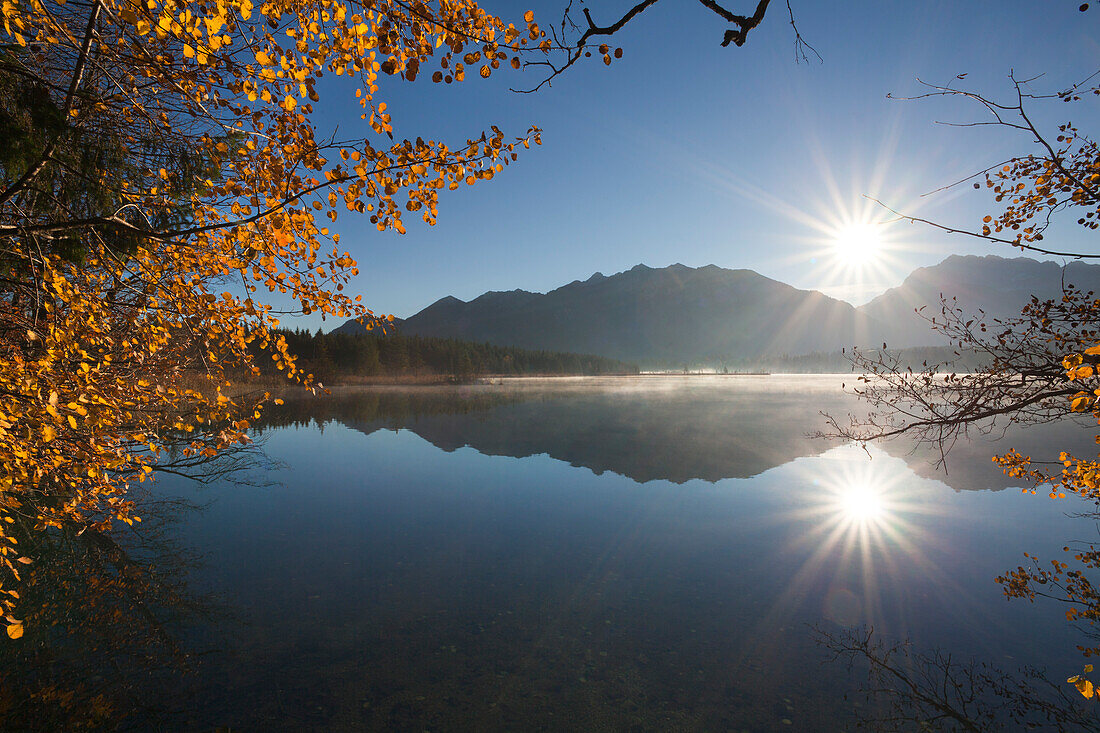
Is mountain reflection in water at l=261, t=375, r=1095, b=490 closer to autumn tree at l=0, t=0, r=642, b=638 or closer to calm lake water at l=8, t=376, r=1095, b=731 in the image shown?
calm lake water at l=8, t=376, r=1095, b=731

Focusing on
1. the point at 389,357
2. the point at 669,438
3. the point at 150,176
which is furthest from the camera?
the point at 389,357

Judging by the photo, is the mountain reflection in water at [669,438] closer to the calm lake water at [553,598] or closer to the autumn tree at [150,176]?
the calm lake water at [553,598]

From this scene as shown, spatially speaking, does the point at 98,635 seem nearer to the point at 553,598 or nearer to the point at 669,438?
the point at 553,598

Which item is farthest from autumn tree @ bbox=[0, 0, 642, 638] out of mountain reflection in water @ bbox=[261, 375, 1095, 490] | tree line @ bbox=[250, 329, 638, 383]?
tree line @ bbox=[250, 329, 638, 383]

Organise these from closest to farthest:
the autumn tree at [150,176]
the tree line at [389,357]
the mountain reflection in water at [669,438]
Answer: the autumn tree at [150,176]
the mountain reflection in water at [669,438]
the tree line at [389,357]

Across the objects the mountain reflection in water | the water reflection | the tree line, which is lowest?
the mountain reflection in water

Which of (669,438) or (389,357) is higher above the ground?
(389,357)

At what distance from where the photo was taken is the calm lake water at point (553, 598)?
19.2ft

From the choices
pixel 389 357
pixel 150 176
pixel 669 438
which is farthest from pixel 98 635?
pixel 389 357

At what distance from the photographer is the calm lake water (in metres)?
5.85

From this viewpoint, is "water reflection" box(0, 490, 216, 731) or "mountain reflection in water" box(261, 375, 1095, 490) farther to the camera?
"mountain reflection in water" box(261, 375, 1095, 490)

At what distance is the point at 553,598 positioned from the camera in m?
8.58

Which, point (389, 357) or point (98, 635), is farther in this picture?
point (389, 357)

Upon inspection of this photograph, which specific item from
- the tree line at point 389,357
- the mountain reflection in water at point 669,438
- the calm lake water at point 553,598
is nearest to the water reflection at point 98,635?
the calm lake water at point 553,598
